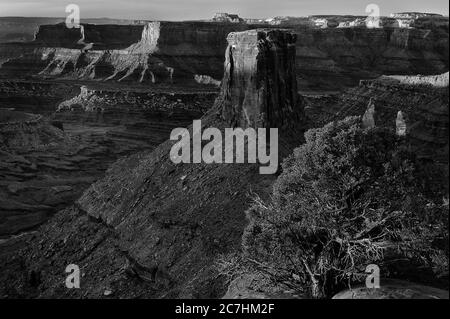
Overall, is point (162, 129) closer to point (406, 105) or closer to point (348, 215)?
point (406, 105)

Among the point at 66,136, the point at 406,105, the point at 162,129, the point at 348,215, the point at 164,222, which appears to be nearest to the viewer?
the point at 348,215

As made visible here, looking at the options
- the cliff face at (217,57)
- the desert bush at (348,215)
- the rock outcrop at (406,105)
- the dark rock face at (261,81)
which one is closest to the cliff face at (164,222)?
the dark rock face at (261,81)

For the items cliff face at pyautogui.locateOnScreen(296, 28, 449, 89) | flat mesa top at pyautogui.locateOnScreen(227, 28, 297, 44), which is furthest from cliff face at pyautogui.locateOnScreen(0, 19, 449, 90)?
flat mesa top at pyautogui.locateOnScreen(227, 28, 297, 44)

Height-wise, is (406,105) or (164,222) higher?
(406,105)

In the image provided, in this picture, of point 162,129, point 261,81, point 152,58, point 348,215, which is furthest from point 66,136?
point 348,215

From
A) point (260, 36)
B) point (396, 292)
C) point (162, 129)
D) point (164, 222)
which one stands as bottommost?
point (162, 129)

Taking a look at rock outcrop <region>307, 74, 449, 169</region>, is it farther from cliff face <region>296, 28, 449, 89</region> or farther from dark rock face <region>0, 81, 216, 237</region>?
cliff face <region>296, 28, 449, 89</region>

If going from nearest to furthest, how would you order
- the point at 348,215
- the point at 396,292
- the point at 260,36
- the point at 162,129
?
the point at 396,292
the point at 348,215
the point at 260,36
the point at 162,129
